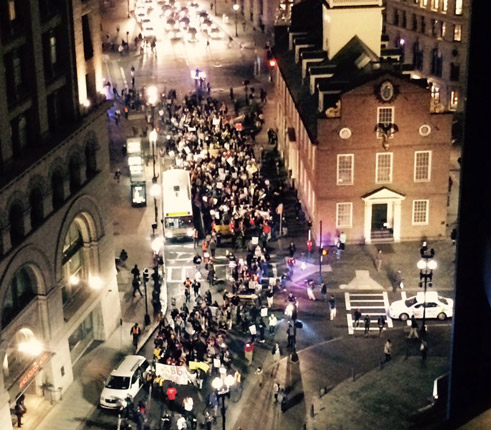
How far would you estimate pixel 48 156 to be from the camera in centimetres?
5331

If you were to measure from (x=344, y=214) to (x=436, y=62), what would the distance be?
110 feet

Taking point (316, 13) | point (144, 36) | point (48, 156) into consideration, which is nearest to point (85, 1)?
point (48, 156)

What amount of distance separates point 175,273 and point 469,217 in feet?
136

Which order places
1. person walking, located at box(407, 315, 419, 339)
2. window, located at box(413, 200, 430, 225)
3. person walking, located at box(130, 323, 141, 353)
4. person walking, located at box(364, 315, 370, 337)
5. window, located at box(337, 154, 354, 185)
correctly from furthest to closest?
window, located at box(413, 200, 430, 225) < window, located at box(337, 154, 354, 185) < person walking, located at box(364, 315, 370, 337) < person walking, located at box(407, 315, 419, 339) < person walking, located at box(130, 323, 141, 353)

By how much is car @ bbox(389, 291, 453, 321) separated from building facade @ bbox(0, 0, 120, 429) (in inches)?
638

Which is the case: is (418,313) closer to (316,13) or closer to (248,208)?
(248,208)

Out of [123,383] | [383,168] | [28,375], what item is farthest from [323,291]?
[28,375]

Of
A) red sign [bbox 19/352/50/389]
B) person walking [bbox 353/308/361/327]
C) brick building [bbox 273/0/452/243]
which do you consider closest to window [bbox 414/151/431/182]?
brick building [bbox 273/0/452/243]

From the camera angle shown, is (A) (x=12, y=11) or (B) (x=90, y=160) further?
(B) (x=90, y=160)

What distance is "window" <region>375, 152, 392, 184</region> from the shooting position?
7369cm

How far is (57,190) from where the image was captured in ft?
182

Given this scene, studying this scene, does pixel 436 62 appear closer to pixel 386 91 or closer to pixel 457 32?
pixel 457 32

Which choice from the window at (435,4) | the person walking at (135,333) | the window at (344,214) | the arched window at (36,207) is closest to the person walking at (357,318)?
the window at (344,214)

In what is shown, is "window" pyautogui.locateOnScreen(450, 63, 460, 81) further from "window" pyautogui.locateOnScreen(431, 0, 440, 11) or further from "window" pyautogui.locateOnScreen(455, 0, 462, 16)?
"window" pyautogui.locateOnScreen(431, 0, 440, 11)
